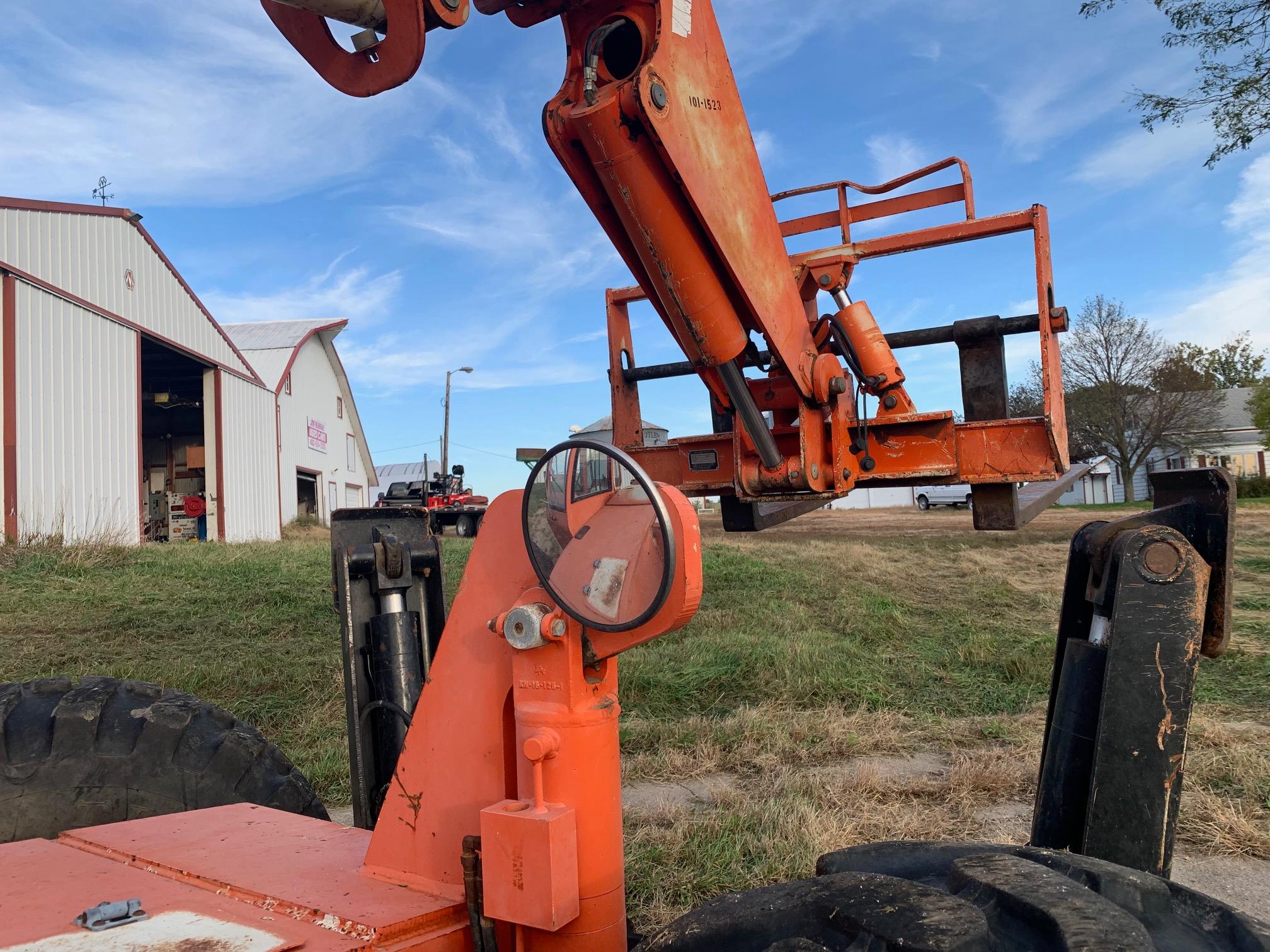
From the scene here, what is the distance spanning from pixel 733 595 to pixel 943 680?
3.21m

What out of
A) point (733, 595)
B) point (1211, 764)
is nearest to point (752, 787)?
point (1211, 764)

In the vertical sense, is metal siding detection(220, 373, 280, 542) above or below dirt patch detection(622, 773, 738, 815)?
above

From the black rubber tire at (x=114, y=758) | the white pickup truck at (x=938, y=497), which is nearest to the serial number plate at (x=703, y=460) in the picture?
the black rubber tire at (x=114, y=758)

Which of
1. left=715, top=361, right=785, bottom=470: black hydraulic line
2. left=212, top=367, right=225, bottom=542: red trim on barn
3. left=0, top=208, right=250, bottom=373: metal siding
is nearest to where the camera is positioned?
left=715, top=361, right=785, bottom=470: black hydraulic line

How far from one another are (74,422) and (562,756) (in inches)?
590

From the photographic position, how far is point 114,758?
220cm

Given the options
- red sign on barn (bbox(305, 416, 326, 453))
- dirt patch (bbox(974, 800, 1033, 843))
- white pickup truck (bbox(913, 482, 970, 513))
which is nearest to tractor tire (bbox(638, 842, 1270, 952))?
dirt patch (bbox(974, 800, 1033, 843))

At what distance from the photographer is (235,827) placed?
1.99 metres

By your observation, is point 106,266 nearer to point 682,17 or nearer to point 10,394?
point 10,394

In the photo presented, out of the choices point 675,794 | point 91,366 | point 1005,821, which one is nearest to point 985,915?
point 1005,821

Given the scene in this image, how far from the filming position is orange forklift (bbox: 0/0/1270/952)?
1.24 meters

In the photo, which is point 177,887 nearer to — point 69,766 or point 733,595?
point 69,766

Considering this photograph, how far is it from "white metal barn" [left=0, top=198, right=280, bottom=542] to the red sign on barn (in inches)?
341

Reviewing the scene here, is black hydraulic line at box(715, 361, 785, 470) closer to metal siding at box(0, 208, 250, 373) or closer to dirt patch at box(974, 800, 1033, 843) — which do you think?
dirt patch at box(974, 800, 1033, 843)
